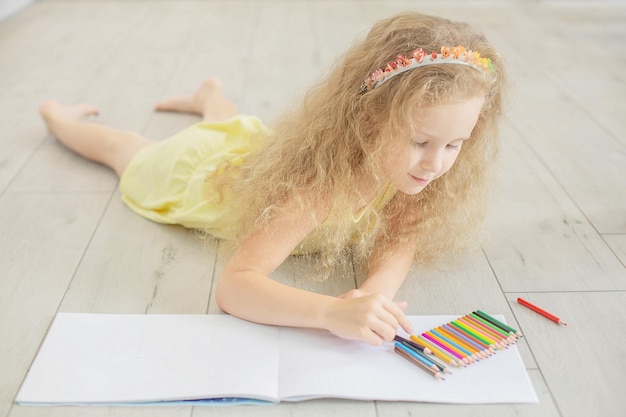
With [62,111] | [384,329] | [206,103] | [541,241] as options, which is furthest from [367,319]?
[62,111]

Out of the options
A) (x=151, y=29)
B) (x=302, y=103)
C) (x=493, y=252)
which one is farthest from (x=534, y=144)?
(x=151, y=29)

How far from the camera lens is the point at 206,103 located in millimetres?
1729

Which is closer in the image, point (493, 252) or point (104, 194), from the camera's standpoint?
point (493, 252)

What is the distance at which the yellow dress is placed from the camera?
1225 mm

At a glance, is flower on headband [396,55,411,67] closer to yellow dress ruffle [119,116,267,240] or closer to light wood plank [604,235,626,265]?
yellow dress ruffle [119,116,267,240]

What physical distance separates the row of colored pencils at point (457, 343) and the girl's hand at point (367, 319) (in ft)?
0.11

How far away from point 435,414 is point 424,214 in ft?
1.31

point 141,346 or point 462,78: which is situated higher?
point 462,78

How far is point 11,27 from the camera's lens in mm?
2469

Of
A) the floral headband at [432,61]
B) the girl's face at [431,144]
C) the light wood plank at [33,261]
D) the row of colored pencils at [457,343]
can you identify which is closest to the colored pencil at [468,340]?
the row of colored pencils at [457,343]

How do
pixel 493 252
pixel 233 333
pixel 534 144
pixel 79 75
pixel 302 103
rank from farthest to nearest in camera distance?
1. pixel 79 75
2. pixel 534 144
3. pixel 493 252
4. pixel 302 103
5. pixel 233 333

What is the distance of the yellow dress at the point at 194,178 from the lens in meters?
1.22

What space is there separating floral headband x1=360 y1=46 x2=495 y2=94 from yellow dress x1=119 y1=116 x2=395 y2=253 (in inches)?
11.0

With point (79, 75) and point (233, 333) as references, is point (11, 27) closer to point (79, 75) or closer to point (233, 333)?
point (79, 75)
